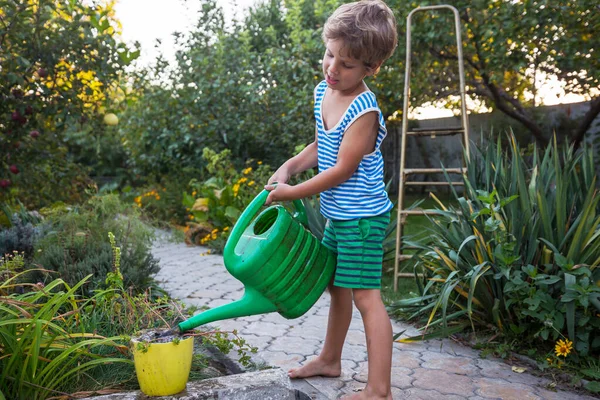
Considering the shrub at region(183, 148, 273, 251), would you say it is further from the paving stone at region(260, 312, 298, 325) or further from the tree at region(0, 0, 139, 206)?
the paving stone at region(260, 312, 298, 325)

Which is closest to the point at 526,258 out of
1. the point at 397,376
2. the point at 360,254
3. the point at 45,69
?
the point at 397,376

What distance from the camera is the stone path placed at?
2.29 metres

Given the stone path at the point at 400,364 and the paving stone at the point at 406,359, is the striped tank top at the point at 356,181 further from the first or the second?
the paving stone at the point at 406,359

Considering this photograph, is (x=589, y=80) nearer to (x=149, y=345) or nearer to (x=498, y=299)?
(x=498, y=299)

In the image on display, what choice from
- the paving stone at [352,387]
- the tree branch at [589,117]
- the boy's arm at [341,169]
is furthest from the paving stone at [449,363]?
the tree branch at [589,117]

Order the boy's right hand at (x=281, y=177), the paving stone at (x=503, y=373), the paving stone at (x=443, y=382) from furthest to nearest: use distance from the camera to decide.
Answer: the paving stone at (x=503, y=373) → the paving stone at (x=443, y=382) → the boy's right hand at (x=281, y=177)

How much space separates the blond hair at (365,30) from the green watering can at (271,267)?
0.58m

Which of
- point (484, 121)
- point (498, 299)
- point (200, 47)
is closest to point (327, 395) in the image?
point (498, 299)

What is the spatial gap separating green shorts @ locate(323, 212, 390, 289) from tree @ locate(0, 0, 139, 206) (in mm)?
2893

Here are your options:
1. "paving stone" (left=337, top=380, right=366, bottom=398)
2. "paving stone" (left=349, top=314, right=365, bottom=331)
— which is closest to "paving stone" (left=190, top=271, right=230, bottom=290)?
"paving stone" (left=349, top=314, right=365, bottom=331)

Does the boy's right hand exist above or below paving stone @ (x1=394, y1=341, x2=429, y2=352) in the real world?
above

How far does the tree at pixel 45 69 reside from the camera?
13.6 ft

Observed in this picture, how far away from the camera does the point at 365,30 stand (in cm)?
194

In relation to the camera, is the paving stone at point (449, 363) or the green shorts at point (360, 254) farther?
the paving stone at point (449, 363)
